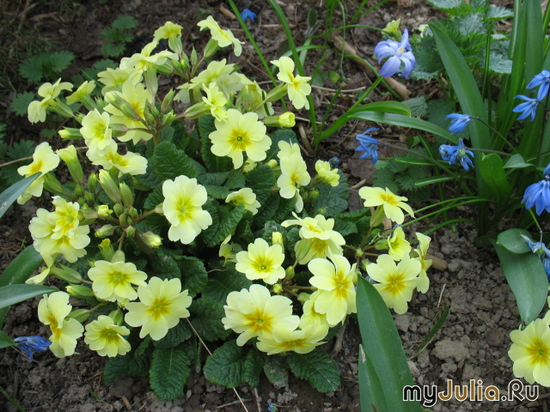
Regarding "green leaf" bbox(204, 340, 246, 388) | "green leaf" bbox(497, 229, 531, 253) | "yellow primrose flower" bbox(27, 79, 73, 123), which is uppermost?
"yellow primrose flower" bbox(27, 79, 73, 123)

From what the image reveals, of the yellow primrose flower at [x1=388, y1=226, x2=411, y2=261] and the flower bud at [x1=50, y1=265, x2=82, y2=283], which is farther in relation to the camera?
the yellow primrose flower at [x1=388, y1=226, x2=411, y2=261]

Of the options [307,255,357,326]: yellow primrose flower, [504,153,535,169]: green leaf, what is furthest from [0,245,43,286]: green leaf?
[504,153,535,169]: green leaf

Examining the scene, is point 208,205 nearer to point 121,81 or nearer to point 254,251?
point 254,251

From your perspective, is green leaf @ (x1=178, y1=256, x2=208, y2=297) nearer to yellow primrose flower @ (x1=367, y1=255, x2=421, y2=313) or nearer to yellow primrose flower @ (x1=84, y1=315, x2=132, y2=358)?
yellow primrose flower @ (x1=84, y1=315, x2=132, y2=358)

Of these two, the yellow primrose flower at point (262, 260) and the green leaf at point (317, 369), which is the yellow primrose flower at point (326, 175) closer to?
the yellow primrose flower at point (262, 260)

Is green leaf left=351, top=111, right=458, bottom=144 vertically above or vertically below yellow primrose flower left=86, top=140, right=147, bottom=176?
below

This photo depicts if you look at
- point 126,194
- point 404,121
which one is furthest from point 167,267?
point 404,121

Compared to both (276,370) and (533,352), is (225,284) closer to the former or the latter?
(276,370)

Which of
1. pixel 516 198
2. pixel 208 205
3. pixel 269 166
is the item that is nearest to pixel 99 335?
pixel 208 205
